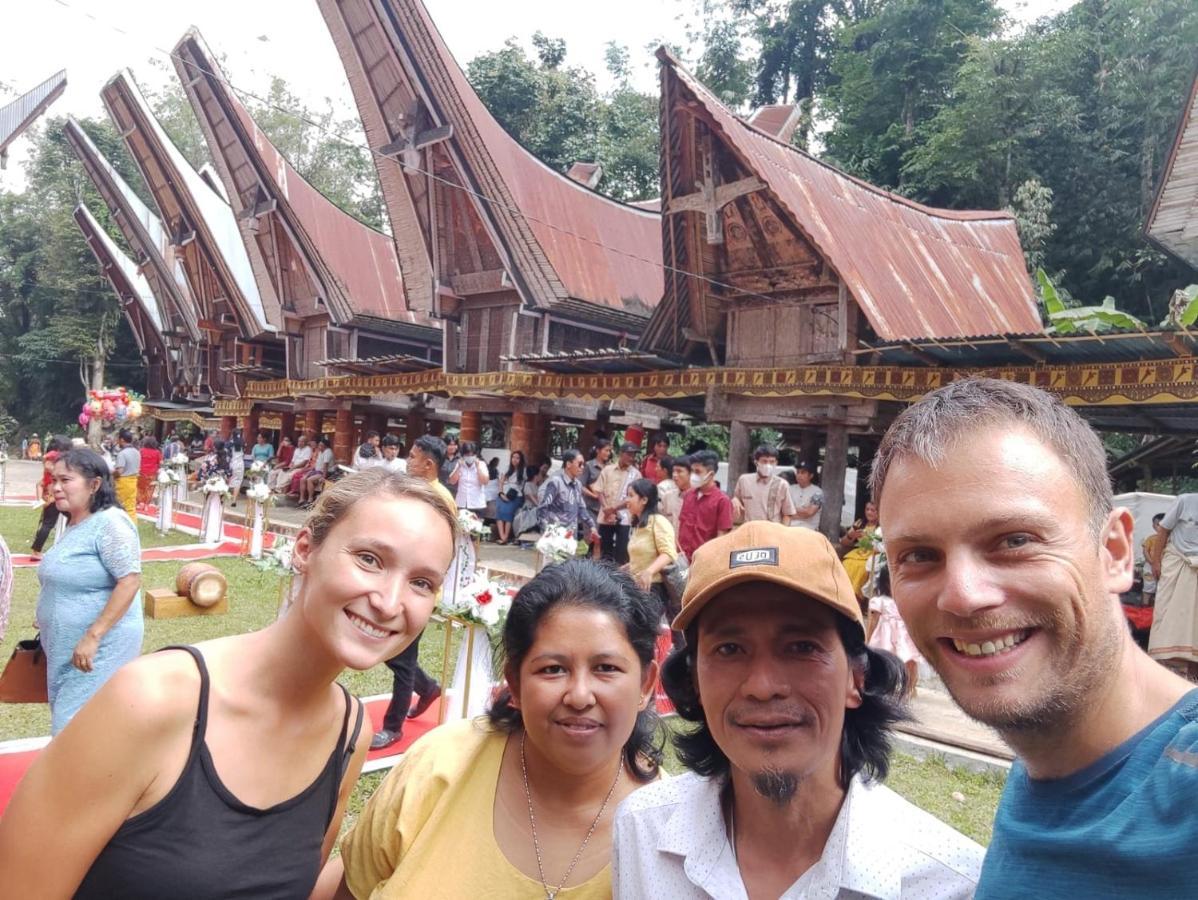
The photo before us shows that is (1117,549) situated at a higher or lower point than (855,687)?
higher

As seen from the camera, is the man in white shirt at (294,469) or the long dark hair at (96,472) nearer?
the long dark hair at (96,472)

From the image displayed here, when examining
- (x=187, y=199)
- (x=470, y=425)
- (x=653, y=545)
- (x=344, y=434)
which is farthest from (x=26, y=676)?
(x=187, y=199)

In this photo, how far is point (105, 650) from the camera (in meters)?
3.57

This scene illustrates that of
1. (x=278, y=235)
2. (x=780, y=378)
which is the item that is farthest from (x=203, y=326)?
(x=780, y=378)

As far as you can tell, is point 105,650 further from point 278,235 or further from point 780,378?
point 278,235

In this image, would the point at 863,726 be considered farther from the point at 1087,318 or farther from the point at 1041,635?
the point at 1087,318

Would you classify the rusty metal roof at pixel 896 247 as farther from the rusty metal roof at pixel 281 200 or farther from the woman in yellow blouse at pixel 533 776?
the rusty metal roof at pixel 281 200

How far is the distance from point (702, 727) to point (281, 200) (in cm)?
2100

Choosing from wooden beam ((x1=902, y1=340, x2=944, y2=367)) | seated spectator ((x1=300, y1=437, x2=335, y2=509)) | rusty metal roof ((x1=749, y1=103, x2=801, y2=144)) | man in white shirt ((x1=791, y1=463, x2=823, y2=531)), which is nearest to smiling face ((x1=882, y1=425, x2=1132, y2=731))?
wooden beam ((x1=902, y1=340, x2=944, y2=367))

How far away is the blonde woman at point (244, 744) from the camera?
4.81 ft

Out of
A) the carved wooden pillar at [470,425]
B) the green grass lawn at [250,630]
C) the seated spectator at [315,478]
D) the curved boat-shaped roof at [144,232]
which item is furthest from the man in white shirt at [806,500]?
the curved boat-shaped roof at [144,232]

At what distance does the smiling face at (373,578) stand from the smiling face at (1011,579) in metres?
1.01

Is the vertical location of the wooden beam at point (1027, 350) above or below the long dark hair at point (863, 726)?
above

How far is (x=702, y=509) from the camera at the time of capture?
7531mm
